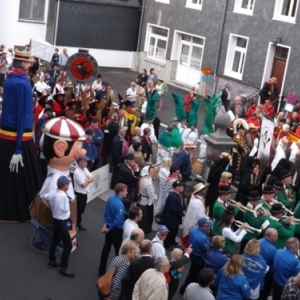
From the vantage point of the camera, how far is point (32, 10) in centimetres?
3544

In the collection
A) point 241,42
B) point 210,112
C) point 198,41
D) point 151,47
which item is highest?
point 241,42

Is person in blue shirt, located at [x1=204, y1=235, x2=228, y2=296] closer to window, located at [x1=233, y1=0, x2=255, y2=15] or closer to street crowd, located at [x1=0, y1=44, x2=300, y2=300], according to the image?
street crowd, located at [x1=0, y1=44, x2=300, y2=300]

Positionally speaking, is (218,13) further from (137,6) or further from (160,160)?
(160,160)

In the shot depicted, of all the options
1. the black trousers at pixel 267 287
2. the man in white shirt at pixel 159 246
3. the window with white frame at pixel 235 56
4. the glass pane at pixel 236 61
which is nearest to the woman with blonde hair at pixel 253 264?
the black trousers at pixel 267 287

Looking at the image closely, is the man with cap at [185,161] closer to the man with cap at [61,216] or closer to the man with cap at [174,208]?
the man with cap at [174,208]

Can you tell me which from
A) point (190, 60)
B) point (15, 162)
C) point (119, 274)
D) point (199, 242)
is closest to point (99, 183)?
point (15, 162)

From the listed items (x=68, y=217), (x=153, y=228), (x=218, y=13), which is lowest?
(x=153, y=228)

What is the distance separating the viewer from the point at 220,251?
10.5 m

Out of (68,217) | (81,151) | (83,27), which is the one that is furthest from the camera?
(83,27)

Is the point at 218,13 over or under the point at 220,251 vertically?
over

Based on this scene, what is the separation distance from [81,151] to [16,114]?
1.40 meters

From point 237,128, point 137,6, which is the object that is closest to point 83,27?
point 137,6

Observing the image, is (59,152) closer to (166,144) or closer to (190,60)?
(166,144)

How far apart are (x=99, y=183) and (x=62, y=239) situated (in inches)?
163
